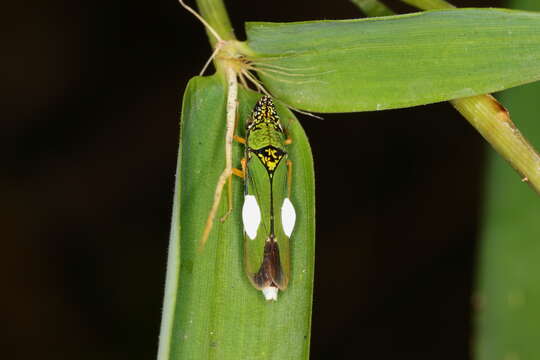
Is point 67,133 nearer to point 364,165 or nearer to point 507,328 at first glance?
point 364,165

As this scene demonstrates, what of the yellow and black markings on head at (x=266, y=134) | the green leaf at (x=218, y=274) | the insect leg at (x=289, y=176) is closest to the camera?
the green leaf at (x=218, y=274)

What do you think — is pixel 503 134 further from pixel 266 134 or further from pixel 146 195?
pixel 146 195

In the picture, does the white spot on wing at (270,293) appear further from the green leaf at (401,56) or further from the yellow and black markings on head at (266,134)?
the green leaf at (401,56)

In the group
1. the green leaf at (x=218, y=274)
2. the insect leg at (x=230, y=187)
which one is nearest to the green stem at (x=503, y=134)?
the green leaf at (x=218, y=274)

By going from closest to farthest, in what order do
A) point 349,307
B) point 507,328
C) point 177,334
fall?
point 177,334 < point 507,328 < point 349,307

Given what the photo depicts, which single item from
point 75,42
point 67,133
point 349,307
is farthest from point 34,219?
point 349,307

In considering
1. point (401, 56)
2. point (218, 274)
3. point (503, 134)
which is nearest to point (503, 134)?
point (503, 134)
